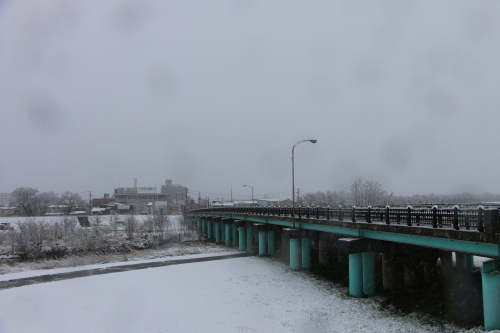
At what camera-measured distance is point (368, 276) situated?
964 inches

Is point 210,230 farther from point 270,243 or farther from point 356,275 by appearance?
point 356,275

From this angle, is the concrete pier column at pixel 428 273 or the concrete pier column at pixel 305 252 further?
the concrete pier column at pixel 305 252

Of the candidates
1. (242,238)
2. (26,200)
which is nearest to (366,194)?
(242,238)

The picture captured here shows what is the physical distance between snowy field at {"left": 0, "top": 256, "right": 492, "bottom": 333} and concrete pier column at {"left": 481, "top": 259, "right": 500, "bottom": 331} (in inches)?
55.6

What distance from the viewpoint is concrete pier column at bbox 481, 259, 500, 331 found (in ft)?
47.0

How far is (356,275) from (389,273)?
278 centimetres

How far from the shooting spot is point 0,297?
26875 millimetres

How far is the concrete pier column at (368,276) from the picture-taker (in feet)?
80.0

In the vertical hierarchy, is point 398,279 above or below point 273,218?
below

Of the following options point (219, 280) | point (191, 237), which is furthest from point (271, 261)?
point (191, 237)

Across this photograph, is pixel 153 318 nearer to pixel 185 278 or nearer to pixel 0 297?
pixel 185 278

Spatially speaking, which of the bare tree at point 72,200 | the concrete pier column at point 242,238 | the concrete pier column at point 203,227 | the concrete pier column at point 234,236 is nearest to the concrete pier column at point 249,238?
the concrete pier column at point 242,238

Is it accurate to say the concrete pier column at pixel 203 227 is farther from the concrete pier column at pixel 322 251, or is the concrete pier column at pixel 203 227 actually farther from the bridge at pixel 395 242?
the concrete pier column at pixel 322 251

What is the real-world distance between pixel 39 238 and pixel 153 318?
1861 inches
